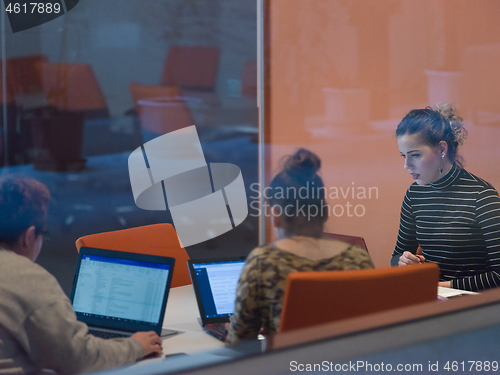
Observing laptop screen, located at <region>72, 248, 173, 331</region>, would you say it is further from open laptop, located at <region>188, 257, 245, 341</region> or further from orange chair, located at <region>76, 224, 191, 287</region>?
orange chair, located at <region>76, 224, 191, 287</region>

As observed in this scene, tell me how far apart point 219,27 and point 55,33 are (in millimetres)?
1177

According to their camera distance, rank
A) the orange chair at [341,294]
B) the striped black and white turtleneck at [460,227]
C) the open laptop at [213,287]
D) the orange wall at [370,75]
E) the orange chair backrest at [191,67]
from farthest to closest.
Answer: the orange chair backrest at [191,67]
the orange wall at [370,75]
the striped black and white turtleneck at [460,227]
the open laptop at [213,287]
the orange chair at [341,294]

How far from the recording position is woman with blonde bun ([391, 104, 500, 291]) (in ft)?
7.74

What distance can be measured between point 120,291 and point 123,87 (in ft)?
8.14

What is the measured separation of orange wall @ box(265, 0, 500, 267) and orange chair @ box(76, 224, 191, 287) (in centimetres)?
98

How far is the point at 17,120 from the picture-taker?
4.05 meters

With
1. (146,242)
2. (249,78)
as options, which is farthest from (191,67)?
(146,242)

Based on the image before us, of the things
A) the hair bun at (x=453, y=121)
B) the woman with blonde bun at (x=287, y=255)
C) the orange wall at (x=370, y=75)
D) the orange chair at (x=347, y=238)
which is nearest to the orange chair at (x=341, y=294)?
the woman with blonde bun at (x=287, y=255)

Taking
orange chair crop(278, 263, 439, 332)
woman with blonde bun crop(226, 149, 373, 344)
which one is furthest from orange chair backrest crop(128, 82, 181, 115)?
orange chair crop(278, 263, 439, 332)

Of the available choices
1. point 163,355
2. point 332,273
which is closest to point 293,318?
point 332,273

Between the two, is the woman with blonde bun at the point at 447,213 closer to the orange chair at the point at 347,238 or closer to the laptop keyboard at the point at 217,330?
the orange chair at the point at 347,238

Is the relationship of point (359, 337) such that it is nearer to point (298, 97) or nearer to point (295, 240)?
point (295, 240)

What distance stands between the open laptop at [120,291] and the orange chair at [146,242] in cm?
69

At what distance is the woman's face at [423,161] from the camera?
2.45m
